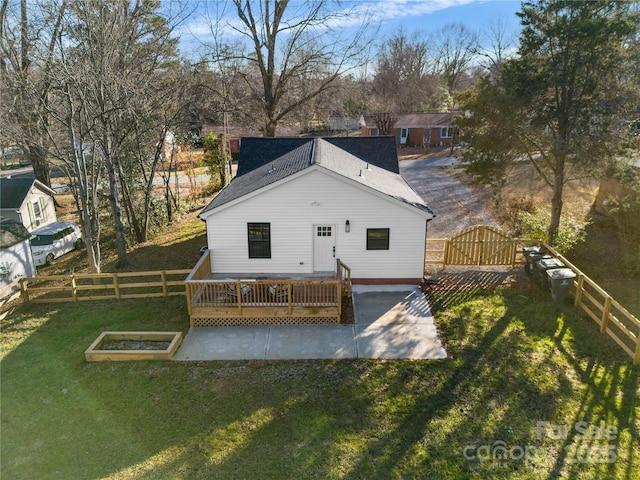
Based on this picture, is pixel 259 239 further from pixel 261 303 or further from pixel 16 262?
pixel 16 262

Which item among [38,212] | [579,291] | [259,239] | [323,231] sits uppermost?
[323,231]

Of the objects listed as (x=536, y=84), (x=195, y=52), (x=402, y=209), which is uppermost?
(x=195, y=52)

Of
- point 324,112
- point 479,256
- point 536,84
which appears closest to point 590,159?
point 536,84

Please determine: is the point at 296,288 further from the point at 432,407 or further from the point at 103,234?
the point at 103,234

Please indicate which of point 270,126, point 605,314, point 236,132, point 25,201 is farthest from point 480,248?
point 236,132

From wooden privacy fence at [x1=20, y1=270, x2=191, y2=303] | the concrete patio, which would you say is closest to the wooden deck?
the concrete patio

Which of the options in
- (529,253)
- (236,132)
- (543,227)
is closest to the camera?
(529,253)
